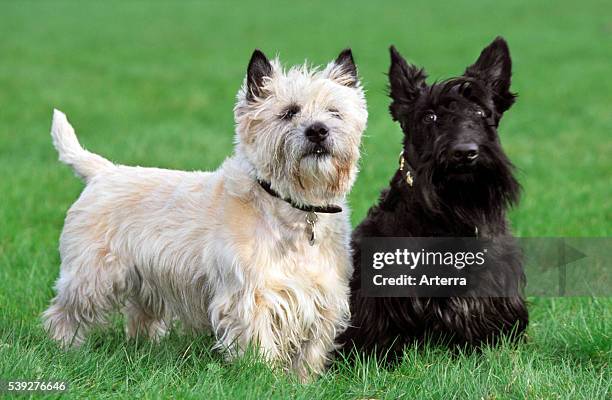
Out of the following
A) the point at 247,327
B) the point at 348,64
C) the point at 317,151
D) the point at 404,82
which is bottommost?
the point at 247,327

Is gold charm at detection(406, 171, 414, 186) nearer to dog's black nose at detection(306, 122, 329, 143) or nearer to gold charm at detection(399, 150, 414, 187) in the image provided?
gold charm at detection(399, 150, 414, 187)

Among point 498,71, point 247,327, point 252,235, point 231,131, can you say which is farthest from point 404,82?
point 231,131

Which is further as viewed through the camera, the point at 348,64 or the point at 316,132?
the point at 348,64

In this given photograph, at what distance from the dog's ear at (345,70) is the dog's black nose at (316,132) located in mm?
462

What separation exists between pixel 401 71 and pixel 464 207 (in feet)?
2.90

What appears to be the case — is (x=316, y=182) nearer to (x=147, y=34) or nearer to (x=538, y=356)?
(x=538, y=356)

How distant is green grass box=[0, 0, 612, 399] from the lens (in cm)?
474

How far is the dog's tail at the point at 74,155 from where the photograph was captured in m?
5.73

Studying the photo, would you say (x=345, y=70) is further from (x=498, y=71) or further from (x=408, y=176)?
(x=498, y=71)

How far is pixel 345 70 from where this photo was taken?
5.06m

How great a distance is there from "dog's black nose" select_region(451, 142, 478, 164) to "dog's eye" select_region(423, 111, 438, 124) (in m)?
0.33

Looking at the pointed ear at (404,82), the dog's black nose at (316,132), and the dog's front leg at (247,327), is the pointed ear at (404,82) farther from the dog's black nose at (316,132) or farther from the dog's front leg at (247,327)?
the dog's front leg at (247,327)

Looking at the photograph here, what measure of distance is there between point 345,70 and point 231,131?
958 cm

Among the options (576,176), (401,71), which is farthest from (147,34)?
(401,71)
